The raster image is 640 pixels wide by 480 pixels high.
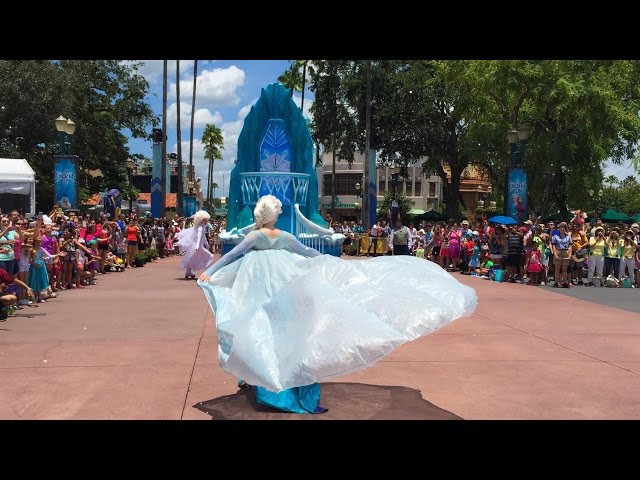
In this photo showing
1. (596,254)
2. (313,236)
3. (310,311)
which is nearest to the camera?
(310,311)

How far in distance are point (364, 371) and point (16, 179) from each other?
58.3 ft

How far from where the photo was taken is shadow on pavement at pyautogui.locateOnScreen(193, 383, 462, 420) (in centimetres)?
472

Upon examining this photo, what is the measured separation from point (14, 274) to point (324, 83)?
97.4ft

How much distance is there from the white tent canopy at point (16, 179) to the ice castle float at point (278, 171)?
10655mm

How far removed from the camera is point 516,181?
19.4 m

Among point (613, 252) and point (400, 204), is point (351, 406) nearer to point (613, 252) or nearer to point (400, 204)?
point (613, 252)

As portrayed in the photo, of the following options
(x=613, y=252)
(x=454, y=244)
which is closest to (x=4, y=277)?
(x=613, y=252)

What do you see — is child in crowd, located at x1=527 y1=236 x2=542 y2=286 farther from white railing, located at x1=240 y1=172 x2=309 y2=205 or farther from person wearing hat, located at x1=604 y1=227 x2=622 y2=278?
white railing, located at x1=240 y1=172 x2=309 y2=205

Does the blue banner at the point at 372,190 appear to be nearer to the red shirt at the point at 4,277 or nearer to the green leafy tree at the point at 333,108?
the green leafy tree at the point at 333,108

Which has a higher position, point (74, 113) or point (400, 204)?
point (74, 113)

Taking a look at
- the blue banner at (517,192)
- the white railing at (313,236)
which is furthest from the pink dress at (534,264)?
the white railing at (313,236)

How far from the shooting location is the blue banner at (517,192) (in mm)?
19391

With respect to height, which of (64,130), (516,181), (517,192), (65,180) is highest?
(64,130)
